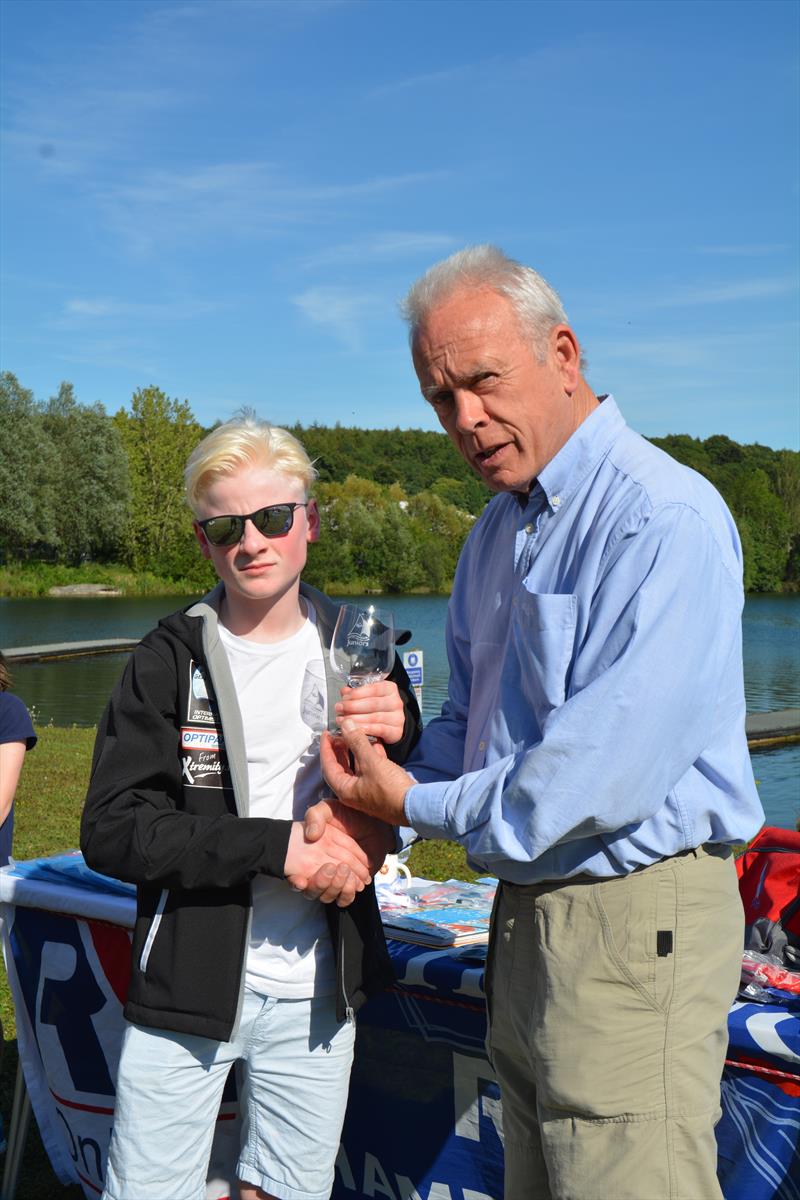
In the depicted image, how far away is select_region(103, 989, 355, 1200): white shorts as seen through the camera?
8.30ft

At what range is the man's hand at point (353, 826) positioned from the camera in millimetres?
2518

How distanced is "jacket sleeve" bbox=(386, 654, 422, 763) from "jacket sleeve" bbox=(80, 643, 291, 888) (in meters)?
0.37

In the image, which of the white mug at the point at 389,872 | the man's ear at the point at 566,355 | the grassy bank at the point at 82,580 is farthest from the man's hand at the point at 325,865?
the grassy bank at the point at 82,580

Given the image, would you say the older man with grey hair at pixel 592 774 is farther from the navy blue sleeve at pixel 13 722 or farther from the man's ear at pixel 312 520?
the navy blue sleeve at pixel 13 722

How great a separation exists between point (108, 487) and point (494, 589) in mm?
62250

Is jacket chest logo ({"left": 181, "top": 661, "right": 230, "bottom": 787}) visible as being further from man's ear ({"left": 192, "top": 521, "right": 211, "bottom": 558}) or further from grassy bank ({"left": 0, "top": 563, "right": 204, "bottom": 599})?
grassy bank ({"left": 0, "top": 563, "right": 204, "bottom": 599})

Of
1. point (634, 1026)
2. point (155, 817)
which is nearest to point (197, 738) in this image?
point (155, 817)

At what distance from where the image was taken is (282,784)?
2676mm

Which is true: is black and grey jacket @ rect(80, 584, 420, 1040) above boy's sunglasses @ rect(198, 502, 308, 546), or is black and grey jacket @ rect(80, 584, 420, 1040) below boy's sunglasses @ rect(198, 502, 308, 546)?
below

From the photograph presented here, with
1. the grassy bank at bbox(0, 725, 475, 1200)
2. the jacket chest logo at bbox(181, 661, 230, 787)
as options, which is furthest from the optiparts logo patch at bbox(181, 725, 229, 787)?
the grassy bank at bbox(0, 725, 475, 1200)

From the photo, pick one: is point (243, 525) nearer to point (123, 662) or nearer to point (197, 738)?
point (197, 738)

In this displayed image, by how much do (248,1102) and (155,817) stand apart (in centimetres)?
81

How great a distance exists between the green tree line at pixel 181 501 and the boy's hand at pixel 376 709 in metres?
52.2

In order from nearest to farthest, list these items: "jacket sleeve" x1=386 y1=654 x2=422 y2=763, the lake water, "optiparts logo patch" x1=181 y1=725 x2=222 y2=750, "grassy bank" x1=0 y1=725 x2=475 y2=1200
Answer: "optiparts logo patch" x1=181 y1=725 x2=222 y2=750
"jacket sleeve" x1=386 y1=654 x2=422 y2=763
"grassy bank" x1=0 y1=725 x2=475 y2=1200
the lake water
